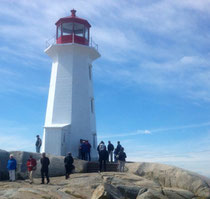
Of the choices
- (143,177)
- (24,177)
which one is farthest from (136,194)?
(24,177)

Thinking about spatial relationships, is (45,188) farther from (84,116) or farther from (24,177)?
(84,116)

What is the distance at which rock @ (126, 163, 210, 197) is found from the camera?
17.6m

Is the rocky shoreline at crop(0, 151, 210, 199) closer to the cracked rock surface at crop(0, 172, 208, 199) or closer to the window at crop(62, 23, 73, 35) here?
the cracked rock surface at crop(0, 172, 208, 199)

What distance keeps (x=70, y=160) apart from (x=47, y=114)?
10.00 metres

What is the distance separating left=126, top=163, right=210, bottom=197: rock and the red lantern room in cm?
1148

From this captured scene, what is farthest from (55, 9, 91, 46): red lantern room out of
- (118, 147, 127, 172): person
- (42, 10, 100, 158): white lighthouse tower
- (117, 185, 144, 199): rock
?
(117, 185, 144, 199): rock

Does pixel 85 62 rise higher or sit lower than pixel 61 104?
higher

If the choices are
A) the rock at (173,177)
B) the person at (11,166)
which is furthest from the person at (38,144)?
the rock at (173,177)

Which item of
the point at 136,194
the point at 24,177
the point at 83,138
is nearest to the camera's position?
the point at 136,194

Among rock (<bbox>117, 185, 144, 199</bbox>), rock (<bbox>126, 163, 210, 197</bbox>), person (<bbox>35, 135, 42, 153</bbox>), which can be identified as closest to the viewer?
rock (<bbox>117, 185, 144, 199</bbox>)

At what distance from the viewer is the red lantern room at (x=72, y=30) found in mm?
26062

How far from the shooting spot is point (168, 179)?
60.6 ft

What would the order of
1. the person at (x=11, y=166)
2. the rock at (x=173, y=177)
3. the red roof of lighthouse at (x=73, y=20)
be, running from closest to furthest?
the person at (x=11, y=166), the rock at (x=173, y=177), the red roof of lighthouse at (x=73, y=20)

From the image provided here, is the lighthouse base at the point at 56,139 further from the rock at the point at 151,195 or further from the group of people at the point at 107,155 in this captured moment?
the rock at the point at 151,195
